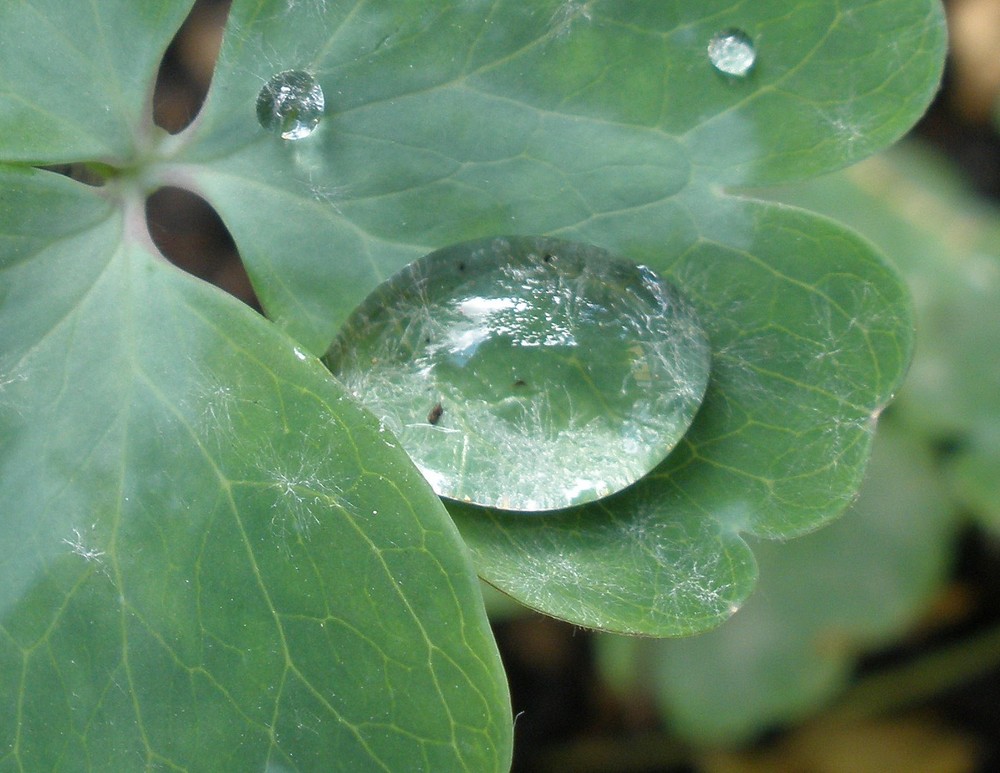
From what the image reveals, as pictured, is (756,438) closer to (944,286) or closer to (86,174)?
(86,174)

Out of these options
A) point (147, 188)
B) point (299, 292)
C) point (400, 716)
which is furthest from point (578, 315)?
point (147, 188)

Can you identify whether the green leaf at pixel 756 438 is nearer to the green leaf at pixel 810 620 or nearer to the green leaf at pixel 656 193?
the green leaf at pixel 656 193

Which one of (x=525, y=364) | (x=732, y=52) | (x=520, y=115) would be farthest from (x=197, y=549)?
(x=732, y=52)

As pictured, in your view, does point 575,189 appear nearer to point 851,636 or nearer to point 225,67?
point 225,67

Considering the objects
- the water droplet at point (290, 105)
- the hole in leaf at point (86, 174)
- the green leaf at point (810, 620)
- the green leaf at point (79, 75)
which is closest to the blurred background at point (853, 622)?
the green leaf at point (810, 620)

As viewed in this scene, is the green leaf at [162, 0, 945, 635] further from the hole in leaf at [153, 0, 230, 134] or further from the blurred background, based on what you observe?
the hole in leaf at [153, 0, 230, 134]

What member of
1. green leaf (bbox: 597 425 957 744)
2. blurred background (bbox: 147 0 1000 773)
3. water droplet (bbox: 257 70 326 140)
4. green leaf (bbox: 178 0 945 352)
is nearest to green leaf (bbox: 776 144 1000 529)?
blurred background (bbox: 147 0 1000 773)
